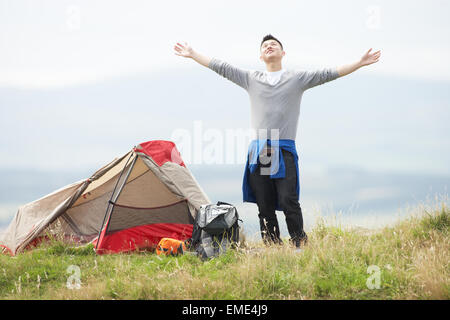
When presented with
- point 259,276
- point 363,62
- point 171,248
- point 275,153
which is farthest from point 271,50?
point 259,276

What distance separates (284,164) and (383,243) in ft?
4.85

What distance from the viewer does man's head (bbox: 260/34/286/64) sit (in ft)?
18.0

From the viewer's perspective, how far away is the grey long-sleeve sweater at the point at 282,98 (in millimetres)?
5324

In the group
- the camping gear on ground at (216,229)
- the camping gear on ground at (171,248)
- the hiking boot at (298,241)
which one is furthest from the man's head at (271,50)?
the camping gear on ground at (171,248)

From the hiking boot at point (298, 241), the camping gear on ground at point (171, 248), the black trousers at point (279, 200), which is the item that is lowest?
the camping gear on ground at point (171, 248)

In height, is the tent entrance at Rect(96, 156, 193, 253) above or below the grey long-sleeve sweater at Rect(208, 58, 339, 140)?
below

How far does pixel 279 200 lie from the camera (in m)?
5.41

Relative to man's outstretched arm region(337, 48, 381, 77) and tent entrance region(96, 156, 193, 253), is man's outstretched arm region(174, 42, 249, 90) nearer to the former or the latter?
man's outstretched arm region(337, 48, 381, 77)

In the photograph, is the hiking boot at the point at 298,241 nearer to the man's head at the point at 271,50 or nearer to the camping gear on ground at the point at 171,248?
the camping gear on ground at the point at 171,248

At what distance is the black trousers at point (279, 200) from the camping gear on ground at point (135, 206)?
50.5 inches

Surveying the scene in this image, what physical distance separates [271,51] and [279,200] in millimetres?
1855

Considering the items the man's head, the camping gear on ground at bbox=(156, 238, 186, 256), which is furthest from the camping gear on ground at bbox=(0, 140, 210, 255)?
the man's head

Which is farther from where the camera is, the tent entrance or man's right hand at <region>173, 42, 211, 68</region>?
the tent entrance

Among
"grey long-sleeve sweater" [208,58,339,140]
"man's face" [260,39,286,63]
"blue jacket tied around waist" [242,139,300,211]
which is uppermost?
"man's face" [260,39,286,63]
